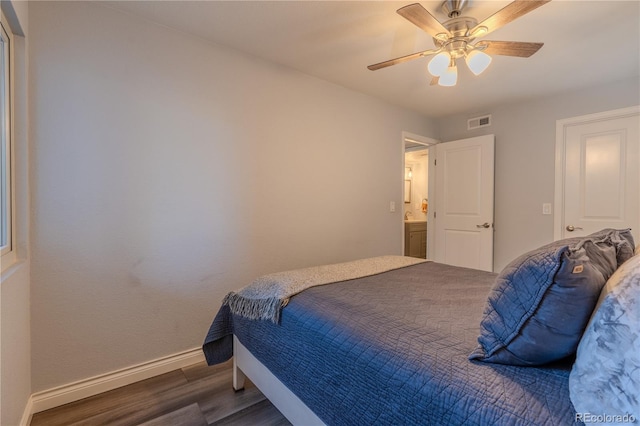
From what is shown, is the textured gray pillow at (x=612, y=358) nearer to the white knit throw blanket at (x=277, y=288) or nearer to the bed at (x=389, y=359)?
the bed at (x=389, y=359)

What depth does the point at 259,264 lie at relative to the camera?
98.1 inches

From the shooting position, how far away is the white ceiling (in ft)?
5.96

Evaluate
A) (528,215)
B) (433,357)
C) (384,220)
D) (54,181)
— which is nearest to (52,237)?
(54,181)

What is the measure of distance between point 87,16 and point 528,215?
4275 mm

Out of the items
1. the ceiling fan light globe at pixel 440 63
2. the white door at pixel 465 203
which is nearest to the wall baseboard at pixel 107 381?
the ceiling fan light globe at pixel 440 63

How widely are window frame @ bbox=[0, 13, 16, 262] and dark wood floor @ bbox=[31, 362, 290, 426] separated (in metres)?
0.91

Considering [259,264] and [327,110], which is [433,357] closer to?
[259,264]

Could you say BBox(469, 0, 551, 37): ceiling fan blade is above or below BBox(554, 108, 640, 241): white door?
above

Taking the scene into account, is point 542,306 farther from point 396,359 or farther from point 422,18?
point 422,18

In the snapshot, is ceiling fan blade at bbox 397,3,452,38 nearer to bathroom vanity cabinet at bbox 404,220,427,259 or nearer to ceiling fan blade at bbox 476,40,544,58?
ceiling fan blade at bbox 476,40,544,58

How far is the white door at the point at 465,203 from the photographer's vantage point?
3527 mm

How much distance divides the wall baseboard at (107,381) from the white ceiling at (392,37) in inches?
91.6

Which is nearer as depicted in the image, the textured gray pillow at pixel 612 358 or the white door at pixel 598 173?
the textured gray pillow at pixel 612 358

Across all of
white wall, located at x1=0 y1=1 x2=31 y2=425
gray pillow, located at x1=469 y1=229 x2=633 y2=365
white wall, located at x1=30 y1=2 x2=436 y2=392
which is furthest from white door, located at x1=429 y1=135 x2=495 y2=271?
white wall, located at x1=0 y1=1 x2=31 y2=425
